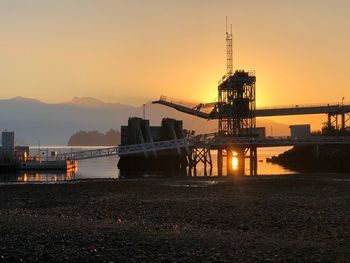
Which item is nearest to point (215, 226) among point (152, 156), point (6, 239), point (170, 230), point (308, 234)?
point (170, 230)

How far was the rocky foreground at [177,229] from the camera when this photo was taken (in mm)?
12000

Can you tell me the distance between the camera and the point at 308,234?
1484 cm

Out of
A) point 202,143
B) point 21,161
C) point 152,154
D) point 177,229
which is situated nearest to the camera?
point 177,229

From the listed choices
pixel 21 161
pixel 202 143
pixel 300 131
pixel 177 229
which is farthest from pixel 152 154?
pixel 177 229

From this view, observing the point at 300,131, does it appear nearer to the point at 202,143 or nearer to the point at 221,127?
the point at 221,127

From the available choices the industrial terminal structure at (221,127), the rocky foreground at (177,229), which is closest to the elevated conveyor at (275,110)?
the industrial terminal structure at (221,127)

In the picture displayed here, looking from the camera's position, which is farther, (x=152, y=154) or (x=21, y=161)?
(x=152, y=154)

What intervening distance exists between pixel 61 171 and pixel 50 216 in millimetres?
60740

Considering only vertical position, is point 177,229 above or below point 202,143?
below

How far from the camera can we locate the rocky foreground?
12000 mm

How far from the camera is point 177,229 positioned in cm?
1584

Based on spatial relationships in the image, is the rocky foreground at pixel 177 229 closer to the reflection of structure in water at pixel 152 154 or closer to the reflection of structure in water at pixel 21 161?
the reflection of structure in water at pixel 21 161

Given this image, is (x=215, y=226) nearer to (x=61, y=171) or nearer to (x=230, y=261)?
(x=230, y=261)

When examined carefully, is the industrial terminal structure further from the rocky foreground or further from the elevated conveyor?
the rocky foreground
